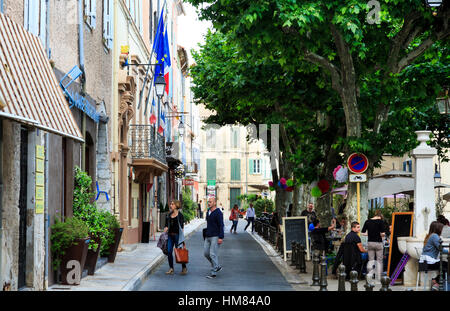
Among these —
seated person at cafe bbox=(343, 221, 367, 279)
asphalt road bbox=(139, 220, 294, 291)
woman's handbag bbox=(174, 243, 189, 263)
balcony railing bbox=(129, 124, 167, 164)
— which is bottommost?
asphalt road bbox=(139, 220, 294, 291)

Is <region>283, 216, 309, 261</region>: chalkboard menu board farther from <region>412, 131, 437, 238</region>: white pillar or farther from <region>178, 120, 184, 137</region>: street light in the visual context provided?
<region>178, 120, 184, 137</region>: street light

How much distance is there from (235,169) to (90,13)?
65509 millimetres

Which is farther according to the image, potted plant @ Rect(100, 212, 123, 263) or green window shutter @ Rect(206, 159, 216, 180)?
green window shutter @ Rect(206, 159, 216, 180)

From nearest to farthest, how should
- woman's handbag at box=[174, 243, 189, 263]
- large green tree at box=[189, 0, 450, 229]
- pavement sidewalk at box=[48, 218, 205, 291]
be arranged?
pavement sidewalk at box=[48, 218, 205, 291]
large green tree at box=[189, 0, 450, 229]
woman's handbag at box=[174, 243, 189, 263]

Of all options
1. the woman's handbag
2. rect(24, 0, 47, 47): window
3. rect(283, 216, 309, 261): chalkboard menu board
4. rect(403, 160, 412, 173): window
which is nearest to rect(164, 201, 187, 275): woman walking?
the woman's handbag

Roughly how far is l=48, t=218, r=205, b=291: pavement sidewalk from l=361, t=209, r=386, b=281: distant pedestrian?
180 inches

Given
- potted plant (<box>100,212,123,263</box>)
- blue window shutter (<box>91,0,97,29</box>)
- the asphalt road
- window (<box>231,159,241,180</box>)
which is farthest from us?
window (<box>231,159,241,180</box>)

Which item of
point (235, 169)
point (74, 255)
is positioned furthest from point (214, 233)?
point (235, 169)

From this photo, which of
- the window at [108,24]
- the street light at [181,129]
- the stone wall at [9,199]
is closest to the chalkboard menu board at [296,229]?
the window at [108,24]

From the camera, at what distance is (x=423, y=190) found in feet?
45.9

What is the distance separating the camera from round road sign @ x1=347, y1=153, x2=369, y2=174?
1585cm

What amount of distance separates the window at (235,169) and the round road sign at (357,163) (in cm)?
6729

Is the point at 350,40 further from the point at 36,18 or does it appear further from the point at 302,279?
the point at 36,18

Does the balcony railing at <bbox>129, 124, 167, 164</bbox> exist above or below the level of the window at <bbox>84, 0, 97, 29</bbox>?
below
